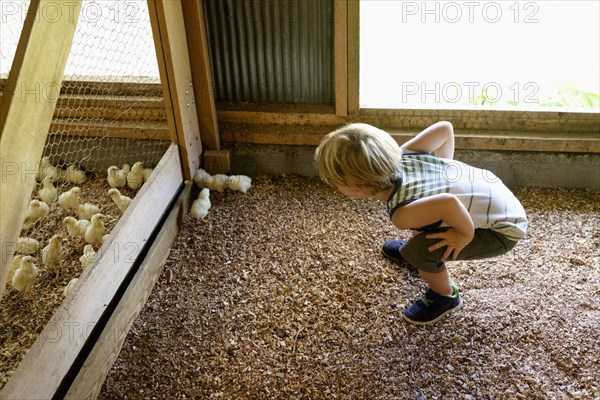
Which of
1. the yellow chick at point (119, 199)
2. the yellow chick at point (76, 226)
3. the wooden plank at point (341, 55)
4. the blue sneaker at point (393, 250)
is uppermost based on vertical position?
the wooden plank at point (341, 55)

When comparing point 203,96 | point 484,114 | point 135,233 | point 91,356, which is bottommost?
point 91,356

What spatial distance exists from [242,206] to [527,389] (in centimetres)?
135

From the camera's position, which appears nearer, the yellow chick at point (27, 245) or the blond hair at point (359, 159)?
the blond hair at point (359, 159)

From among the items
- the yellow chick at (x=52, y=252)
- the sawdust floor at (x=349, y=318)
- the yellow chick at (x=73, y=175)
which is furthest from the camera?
the yellow chick at (x=73, y=175)

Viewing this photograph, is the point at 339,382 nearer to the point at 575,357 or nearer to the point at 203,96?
the point at 575,357

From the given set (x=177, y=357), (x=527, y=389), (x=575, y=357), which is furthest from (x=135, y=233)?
(x=575, y=357)

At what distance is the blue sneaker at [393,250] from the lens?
2100 mm

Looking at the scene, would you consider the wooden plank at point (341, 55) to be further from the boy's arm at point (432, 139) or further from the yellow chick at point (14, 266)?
the yellow chick at point (14, 266)

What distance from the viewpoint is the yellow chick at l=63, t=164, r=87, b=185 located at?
2.57 metres

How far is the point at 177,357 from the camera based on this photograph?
1764 millimetres

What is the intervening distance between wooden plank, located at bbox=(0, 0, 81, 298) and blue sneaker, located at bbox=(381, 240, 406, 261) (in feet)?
4.16

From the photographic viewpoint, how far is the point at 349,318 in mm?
1868

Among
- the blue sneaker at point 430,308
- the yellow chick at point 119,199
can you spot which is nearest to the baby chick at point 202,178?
the yellow chick at point 119,199

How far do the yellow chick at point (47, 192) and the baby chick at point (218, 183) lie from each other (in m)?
0.65
